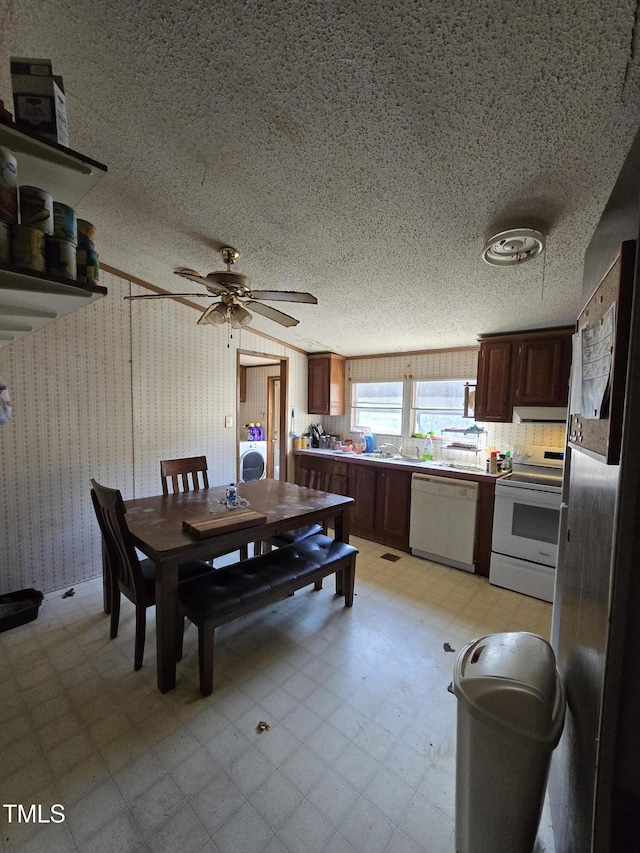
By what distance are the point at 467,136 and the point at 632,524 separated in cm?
138

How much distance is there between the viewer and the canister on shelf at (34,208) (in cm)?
92

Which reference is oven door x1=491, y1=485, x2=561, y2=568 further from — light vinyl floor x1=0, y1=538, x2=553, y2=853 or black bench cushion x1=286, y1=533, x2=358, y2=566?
black bench cushion x1=286, y1=533, x2=358, y2=566

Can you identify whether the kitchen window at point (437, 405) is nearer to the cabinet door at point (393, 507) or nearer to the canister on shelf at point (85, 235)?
the cabinet door at point (393, 507)

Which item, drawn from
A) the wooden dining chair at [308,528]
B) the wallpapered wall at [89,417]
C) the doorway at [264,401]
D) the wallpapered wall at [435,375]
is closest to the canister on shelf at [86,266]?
the wooden dining chair at [308,528]

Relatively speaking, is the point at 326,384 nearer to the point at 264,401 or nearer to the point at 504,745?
the point at 264,401

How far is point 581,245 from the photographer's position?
175cm

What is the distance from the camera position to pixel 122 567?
6.44 ft

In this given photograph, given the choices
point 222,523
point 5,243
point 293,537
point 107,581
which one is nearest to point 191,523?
point 222,523

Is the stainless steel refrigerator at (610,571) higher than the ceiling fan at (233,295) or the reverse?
the reverse

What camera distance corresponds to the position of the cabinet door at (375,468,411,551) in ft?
11.6

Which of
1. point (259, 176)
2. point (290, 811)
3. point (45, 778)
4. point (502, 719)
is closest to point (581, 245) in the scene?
point (259, 176)

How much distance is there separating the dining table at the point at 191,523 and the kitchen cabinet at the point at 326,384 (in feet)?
6.17

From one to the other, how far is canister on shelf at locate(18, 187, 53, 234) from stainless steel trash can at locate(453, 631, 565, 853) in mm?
1799

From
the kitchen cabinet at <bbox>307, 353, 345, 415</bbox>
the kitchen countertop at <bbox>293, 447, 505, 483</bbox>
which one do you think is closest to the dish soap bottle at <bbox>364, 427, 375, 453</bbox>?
the kitchen countertop at <bbox>293, 447, 505, 483</bbox>
